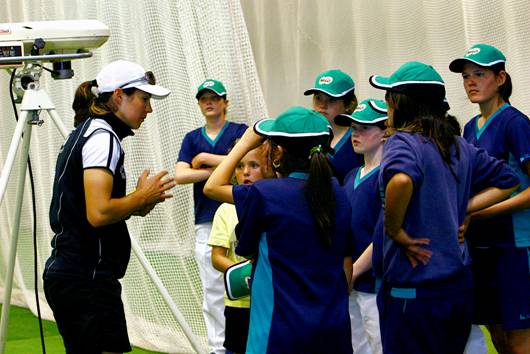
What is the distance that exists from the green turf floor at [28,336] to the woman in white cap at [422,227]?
306cm

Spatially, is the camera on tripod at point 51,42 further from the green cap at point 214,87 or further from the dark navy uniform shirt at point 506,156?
the dark navy uniform shirt at point 506,156

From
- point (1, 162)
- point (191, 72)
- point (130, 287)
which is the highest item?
point (191, 72)

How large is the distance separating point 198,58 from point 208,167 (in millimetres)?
714

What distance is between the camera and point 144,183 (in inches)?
156

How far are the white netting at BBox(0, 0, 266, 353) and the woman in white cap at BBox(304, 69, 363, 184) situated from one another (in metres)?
0.85

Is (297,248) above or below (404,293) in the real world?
above

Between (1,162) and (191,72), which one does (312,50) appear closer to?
(191,72)

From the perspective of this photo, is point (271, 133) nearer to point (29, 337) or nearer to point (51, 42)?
point (51, 42)

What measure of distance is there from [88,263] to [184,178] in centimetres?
180

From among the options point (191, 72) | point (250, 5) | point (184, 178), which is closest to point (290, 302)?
point (184, 178)

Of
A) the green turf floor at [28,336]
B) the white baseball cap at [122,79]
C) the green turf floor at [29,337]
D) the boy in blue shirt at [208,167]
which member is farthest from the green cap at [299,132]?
the green turf floor at [28,336]

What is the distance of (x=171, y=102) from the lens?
241 inches

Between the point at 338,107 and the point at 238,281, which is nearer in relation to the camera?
the point at 238,281

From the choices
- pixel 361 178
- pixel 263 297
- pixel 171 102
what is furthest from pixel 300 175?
pixel 171 102
